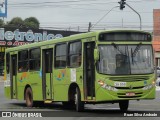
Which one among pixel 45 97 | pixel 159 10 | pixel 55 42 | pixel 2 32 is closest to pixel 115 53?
pixel 55 42

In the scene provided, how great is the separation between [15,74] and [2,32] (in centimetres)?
4581

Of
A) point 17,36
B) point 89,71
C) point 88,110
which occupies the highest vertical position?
point 17,36

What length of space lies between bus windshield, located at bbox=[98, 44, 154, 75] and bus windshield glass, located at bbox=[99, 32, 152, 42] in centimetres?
28

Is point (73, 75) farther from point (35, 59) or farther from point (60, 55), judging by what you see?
point (35, 59)

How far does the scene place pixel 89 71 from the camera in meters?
18.0

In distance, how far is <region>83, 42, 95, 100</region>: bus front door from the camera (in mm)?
17703

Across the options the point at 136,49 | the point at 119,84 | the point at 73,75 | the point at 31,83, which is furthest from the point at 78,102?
the point at 31,83

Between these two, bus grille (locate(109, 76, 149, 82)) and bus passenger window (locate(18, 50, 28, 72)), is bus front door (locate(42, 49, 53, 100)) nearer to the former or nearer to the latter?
bus passenger window (locate(18, 50, 28, 72))

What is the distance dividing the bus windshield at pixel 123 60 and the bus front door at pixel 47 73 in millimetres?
4265

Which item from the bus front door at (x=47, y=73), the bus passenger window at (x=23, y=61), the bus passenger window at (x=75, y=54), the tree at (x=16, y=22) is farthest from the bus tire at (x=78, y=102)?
the tree at (x=16, y=22)

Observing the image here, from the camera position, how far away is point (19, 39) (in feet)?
234

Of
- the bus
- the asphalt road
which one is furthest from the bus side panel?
the bus

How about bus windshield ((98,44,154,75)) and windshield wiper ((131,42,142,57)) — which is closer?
bus windshield ((98,44,154,75))

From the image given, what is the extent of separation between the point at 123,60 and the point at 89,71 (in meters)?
1.34
